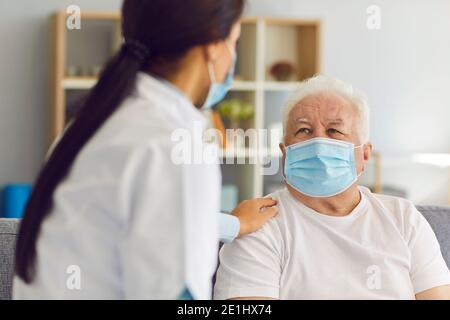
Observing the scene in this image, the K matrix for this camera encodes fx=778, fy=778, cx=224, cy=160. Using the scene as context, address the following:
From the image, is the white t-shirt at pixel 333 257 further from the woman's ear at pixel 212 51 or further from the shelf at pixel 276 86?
the shelf at pixel 276 86

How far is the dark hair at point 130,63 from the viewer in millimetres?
1080

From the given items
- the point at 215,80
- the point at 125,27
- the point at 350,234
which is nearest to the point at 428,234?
the point at 350,234

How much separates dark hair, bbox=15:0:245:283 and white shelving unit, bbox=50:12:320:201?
3.35m

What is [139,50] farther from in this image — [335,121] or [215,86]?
[335,121]

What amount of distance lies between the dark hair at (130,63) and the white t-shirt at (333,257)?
2.04 feet

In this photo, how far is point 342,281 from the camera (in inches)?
66.1

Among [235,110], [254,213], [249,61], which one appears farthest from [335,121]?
[249,61]

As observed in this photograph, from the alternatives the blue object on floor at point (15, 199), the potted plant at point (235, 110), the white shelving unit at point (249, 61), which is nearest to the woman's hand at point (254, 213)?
the white shelving unit at point (249, 61)

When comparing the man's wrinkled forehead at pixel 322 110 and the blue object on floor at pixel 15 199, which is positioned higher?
the man's wrinkled forehead at pixel 322 110

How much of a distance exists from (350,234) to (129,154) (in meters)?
0.86

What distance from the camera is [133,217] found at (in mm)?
1013

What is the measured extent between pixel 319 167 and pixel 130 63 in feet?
2.54

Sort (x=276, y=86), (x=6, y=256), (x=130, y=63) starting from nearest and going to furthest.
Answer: (x=130, y=63), (x=6, y=256), (x=276, y=86)

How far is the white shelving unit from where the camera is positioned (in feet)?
14.6
